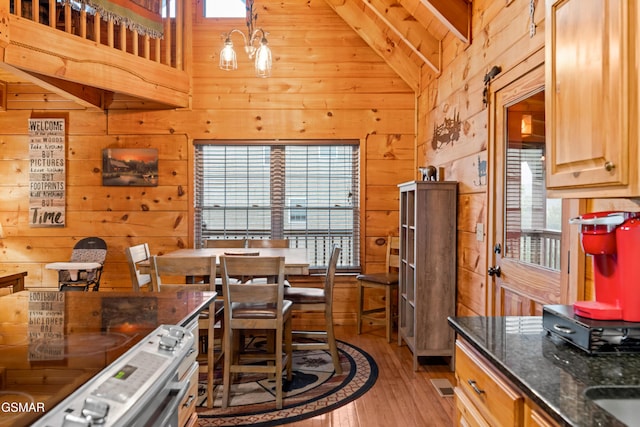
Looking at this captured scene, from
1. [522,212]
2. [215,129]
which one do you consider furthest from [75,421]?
[215,129]

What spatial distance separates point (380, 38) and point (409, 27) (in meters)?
0.61

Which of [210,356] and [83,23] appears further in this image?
[83,23]

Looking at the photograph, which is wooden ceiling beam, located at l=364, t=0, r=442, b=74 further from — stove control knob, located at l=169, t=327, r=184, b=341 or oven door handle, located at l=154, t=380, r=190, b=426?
oven door handle, located at l=154, t=380, r=190, b=426

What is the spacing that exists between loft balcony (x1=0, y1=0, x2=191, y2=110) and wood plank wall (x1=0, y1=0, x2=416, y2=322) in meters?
0.21

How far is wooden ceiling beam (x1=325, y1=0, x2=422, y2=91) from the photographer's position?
457 centimetres

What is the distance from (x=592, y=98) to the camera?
1.30 m

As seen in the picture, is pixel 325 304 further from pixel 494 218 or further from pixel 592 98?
pixel 592 98

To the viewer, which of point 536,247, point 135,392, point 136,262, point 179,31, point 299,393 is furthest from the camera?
point 179,31

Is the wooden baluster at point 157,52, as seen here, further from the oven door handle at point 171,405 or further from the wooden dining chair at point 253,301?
the oven door handle at point 171,405

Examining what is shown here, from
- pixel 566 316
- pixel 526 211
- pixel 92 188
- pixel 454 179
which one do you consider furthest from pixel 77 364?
pixel 92 188

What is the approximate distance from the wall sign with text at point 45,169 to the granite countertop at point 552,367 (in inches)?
186

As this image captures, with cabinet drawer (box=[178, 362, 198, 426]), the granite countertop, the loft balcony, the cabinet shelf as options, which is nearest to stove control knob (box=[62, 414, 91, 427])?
cabinet drawer (box=[178, 362, 198, 426])

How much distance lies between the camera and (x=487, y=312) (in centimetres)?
293

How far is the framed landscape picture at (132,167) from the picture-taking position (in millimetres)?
4781
